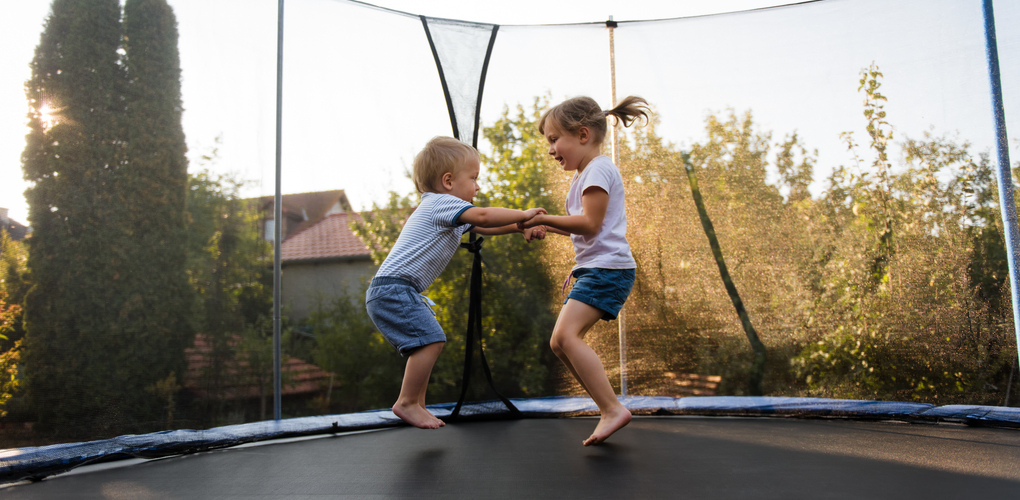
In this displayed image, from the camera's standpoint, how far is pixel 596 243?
1.60 metres

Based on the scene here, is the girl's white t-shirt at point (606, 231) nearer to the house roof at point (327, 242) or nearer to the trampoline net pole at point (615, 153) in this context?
the trampoline net pole at point (615, 153)

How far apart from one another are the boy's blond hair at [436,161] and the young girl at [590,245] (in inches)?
10.0

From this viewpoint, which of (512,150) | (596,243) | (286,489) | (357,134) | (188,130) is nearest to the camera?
(286,489)

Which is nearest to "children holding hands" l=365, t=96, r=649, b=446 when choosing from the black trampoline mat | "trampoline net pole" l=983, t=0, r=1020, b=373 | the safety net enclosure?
the black trampoline mat

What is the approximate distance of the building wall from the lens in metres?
2.13

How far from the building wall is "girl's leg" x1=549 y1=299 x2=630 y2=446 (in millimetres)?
1002

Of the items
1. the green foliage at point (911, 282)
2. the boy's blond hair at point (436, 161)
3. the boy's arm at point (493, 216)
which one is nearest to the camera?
the boy's arm at point (493, 216)

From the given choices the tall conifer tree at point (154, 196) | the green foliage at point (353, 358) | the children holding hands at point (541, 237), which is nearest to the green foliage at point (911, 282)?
the children holding hands at point (541, 237)

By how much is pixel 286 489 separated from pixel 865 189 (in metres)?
1.84

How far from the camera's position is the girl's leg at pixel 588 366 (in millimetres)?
1463

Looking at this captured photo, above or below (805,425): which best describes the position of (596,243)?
above

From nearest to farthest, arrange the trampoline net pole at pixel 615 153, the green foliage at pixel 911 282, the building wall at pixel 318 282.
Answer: the green foliage at pixel 911 282 → the building wall at pixel 318 282 → the trampoline net pole at pixel 615 153

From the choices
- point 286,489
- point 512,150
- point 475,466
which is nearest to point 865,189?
point 512,150

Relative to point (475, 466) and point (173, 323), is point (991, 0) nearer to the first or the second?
point (475, 466)
